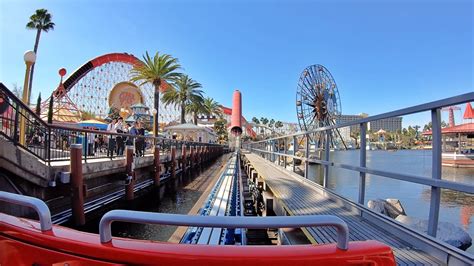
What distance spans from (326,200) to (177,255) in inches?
158

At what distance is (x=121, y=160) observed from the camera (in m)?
8.90

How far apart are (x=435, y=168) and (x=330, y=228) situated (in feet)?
3.85

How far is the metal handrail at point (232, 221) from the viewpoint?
3.60 ft

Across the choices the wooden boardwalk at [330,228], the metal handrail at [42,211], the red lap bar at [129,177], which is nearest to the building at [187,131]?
the red lap bar at [129,177]

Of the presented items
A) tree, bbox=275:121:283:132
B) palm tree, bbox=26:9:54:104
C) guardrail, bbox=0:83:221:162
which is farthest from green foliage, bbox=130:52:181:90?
tree, bbox=275:121:283:132

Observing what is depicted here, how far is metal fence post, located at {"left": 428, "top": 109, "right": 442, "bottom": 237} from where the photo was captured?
2.46 meters

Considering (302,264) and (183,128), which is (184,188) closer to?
(302,264)

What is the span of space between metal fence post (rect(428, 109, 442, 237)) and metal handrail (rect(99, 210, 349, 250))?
184cm

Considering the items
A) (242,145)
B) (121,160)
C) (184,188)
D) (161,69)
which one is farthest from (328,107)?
(121,160)

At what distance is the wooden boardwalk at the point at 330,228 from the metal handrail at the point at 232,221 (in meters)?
1.43

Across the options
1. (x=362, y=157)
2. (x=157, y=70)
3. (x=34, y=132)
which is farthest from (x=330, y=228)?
(x=157, y=70)

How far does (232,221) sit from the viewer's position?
3.68 ft

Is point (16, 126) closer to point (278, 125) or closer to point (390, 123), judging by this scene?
point (390, 123)

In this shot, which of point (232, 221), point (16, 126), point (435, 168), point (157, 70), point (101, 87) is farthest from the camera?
point (101, 87)
